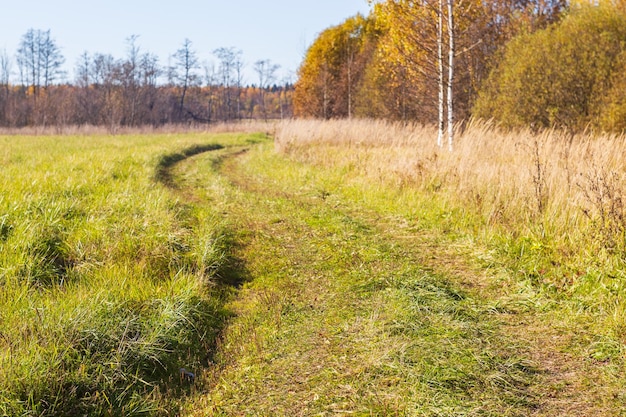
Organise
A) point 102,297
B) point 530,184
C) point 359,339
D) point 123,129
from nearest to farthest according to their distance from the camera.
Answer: point 359,339, point 102,297, point 530,184, point 123,129

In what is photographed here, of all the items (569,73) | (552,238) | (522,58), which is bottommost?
(552,238)

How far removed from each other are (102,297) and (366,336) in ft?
6.94

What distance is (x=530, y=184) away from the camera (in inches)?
239

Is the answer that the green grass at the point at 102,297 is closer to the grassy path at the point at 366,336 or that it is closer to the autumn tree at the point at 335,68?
the grassy path at the point at 366,336

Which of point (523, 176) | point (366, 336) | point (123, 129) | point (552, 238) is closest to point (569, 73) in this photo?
point (523, 176)

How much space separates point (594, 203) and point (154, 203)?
5527 millimetres

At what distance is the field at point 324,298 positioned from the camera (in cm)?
274

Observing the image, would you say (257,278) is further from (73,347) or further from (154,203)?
(154,203)

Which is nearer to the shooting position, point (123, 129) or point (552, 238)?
point (552, 238)

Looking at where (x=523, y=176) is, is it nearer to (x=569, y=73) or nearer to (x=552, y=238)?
(x=552, y=238)

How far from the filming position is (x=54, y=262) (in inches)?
179

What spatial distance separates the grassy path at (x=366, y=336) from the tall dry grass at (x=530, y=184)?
98 cm

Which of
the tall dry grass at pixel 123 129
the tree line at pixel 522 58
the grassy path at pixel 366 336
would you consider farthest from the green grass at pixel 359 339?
the tall dry grass at pixel 123 129

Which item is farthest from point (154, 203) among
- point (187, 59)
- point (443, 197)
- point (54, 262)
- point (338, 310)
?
point (187, 59)
